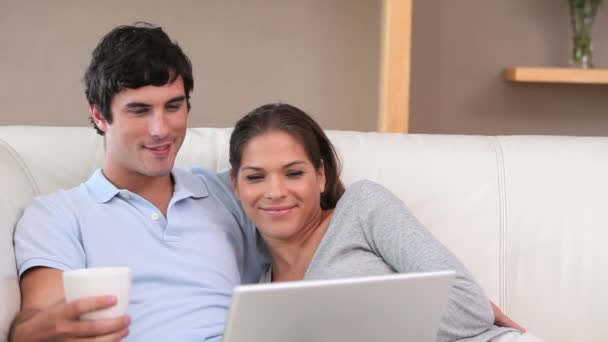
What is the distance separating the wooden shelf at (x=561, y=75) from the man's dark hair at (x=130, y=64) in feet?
4.99

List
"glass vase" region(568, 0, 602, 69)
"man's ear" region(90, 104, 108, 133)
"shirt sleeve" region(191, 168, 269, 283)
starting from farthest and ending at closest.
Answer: "glass vase" region(568, 0, 602, 69)
"shirt sleeve" region(191, 168, 269, 283)
"man's ear" region(90, 104, 108, 133)

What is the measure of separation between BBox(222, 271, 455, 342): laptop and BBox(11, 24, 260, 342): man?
398mm

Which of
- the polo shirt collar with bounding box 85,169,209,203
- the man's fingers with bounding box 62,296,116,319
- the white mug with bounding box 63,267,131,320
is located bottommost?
the man's fingers with bounding box 62,296,116,319

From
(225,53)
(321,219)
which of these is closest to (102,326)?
(321,219)

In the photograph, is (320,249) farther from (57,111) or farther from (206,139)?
(57,111)

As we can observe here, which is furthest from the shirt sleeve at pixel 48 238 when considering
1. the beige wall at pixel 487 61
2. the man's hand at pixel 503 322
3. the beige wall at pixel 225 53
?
the beige wall at pixel 487 61

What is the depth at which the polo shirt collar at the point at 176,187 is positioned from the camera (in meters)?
1.60

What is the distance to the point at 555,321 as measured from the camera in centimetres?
177

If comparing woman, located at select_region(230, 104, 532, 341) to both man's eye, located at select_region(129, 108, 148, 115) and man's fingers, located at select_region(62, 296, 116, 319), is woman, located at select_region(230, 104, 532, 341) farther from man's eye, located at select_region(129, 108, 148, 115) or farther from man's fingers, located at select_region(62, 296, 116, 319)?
man's fingers, located at select_region(62, 296, 116, 319)

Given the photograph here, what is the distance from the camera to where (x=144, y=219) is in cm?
159

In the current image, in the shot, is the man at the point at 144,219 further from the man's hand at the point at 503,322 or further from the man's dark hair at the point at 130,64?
the man's hand at the point at 503,322

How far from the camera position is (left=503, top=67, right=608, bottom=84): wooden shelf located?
279cm

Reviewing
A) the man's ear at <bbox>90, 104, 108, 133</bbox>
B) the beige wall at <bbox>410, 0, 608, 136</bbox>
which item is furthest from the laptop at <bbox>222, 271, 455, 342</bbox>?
the beige wall at <bbox>410, 0, 608, 136</bbox>

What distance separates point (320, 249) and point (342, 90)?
1418 mm
